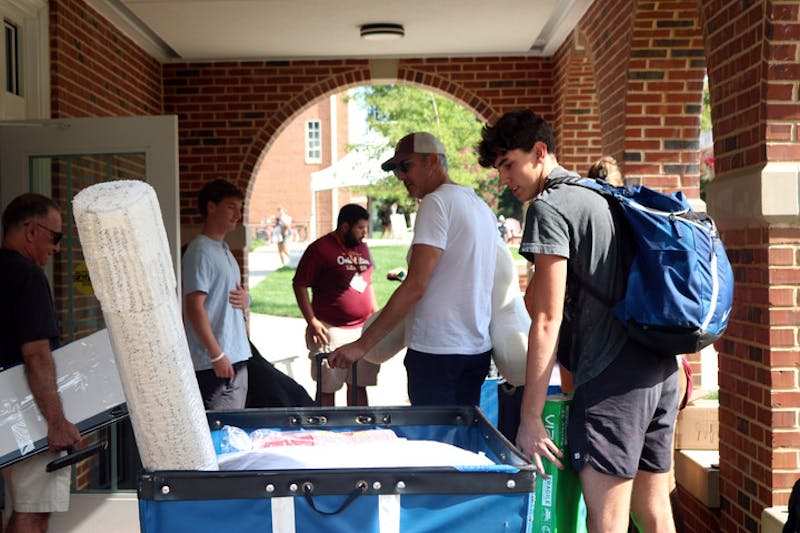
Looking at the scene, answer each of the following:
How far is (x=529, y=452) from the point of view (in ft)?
9.27

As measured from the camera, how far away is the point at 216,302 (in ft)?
16.1

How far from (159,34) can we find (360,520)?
23.4 ft

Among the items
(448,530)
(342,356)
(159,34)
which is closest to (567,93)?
(159,34)

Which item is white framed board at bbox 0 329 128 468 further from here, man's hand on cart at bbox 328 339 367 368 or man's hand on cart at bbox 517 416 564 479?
man's hand on cart at bbox 517 416 564 479

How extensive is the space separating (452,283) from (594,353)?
103cm

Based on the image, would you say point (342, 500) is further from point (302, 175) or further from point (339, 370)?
point (302, 175)

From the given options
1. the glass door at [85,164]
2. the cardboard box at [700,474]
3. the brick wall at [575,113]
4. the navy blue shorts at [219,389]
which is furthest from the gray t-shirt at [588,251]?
the brick wall at [575,113]

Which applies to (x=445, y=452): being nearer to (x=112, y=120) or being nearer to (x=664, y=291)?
(x=664, y=291)

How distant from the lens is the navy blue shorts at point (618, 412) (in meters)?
2.78

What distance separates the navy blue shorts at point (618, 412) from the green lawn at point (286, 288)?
1389cm

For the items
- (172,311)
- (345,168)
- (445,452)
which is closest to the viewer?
(172,311)

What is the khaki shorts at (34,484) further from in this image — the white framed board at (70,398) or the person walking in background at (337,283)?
the person walking in background at (337,283)

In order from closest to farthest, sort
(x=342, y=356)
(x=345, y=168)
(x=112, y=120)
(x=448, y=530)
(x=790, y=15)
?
(x=448, y=530), (x=342, y=356), (x=790, y=15), (x=112, y=120), (x=345, y=168)

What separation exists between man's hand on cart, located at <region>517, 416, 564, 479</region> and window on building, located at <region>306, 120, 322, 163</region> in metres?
43.5
